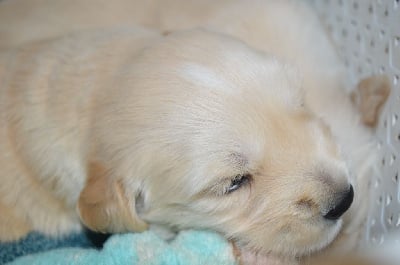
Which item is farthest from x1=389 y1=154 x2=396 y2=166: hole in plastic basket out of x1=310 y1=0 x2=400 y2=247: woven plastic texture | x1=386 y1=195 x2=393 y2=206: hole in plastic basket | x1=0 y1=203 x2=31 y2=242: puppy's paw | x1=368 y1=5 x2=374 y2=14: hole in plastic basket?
x1=0 y1=203 x2=31 y2=242: puppy's paw

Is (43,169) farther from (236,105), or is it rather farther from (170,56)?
(236,105)

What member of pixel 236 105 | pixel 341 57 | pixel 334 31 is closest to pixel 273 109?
pixel 236 105

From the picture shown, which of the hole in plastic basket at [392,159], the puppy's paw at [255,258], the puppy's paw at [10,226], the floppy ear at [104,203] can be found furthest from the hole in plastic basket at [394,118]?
the puppy's paw at [10,226]

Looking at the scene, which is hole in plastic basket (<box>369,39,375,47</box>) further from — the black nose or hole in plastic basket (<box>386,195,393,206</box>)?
the black nose

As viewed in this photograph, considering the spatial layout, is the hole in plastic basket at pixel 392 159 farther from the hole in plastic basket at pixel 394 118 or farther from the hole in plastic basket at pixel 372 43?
the hole in plastic basket at pixel 372 43

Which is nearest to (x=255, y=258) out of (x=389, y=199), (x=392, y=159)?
(x=389, y=199)

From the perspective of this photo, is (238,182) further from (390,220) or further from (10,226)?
(10,226)
